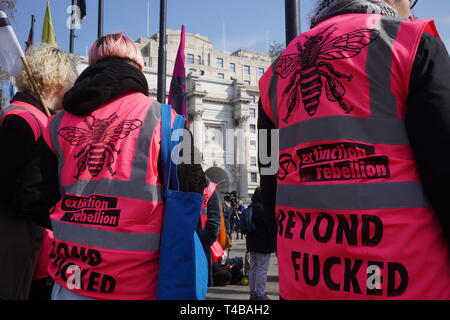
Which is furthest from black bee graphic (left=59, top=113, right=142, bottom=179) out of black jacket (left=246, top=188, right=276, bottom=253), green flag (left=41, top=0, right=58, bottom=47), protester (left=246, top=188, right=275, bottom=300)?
green flag (left=41, top=0, right=58, bottom=47)

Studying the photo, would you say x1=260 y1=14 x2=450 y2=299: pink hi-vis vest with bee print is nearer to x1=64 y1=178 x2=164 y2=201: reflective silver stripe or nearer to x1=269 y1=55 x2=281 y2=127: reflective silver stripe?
x1=269 y1=55 x2=281 y2=127: reflective silver stripe

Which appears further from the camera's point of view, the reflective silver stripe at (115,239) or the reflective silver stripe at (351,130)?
the reflective silver stripe at (115,239)

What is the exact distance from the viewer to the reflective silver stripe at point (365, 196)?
4.26 feet

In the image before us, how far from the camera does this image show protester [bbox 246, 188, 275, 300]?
647cm

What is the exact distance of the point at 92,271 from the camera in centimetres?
172

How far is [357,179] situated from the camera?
1378 millimetres

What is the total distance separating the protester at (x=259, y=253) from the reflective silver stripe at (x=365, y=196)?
4946 millimetres

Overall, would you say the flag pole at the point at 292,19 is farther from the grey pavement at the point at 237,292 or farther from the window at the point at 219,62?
the window at the point at 219,62

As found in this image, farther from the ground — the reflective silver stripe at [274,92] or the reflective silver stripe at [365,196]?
the reflective silver stripe at [274,92]

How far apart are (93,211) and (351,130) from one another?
1141 mm

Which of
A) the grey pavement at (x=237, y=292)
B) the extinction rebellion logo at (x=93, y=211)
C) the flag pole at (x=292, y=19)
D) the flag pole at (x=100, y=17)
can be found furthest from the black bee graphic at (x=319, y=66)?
the flag pole at (x=100, y=17)

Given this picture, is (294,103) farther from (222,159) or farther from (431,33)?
(222,159)
